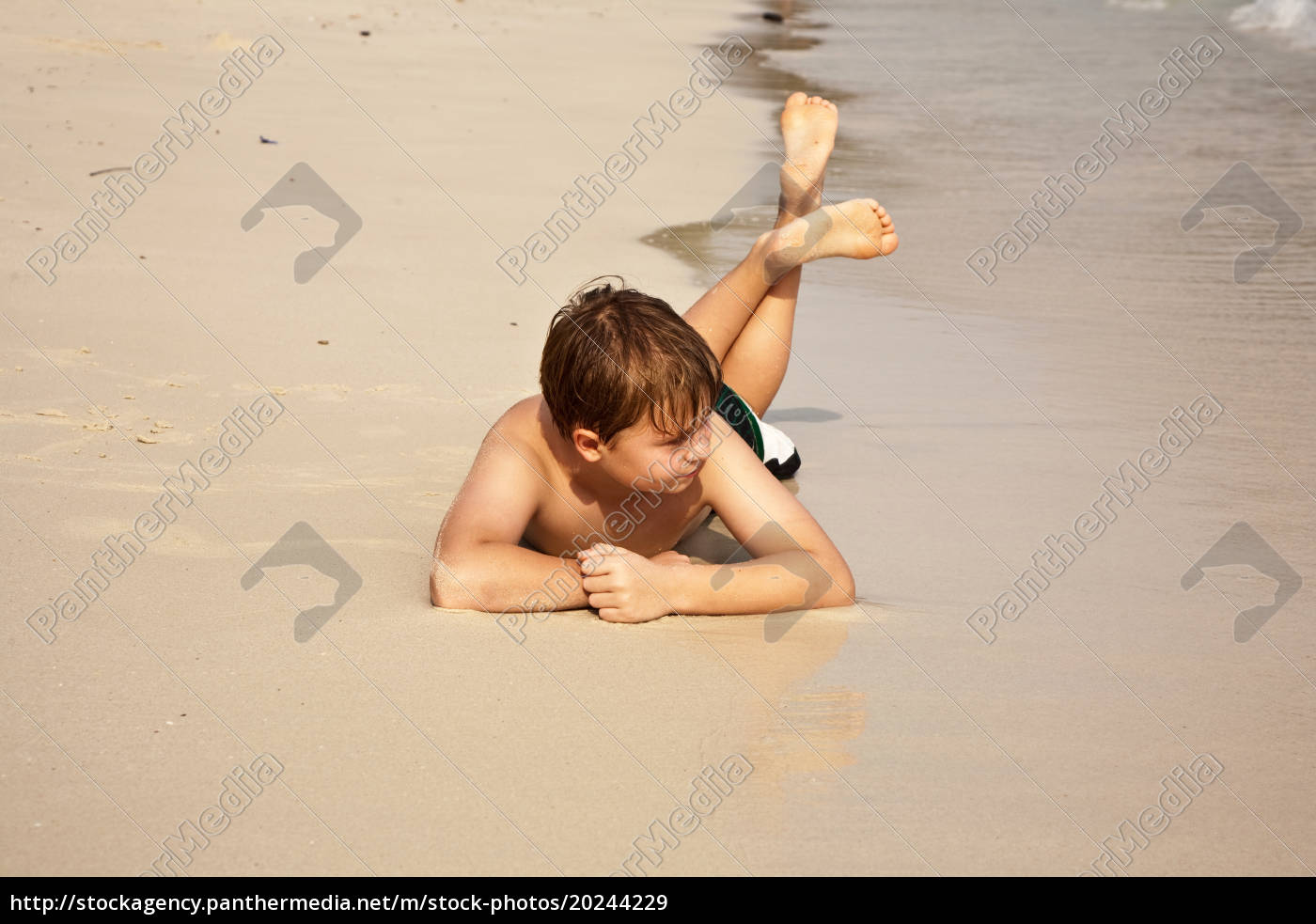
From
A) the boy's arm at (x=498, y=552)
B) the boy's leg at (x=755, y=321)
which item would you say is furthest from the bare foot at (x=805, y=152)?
the boy's arm at (x=498, y=552)

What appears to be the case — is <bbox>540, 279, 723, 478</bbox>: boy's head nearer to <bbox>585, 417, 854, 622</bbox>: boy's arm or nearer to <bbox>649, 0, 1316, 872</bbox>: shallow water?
<bbox>585, 417, 854, 622</bbox>: boy's arm

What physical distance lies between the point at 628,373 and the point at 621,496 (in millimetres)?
413

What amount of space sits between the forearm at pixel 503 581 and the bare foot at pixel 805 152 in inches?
56.8

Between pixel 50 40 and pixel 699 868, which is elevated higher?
pixel 699 868

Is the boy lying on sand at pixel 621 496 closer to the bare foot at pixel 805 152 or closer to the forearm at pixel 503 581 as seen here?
the forearm at pixel 503 581

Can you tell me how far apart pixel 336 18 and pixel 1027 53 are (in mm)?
6760

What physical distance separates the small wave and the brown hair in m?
13.3

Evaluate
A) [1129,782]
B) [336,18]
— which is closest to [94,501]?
[1129,782]

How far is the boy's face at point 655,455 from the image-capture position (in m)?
Result: 2.40

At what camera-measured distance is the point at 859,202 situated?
3164 millimetres

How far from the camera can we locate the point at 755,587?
2.46 metres

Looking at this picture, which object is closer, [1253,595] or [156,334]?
[1253,595]
